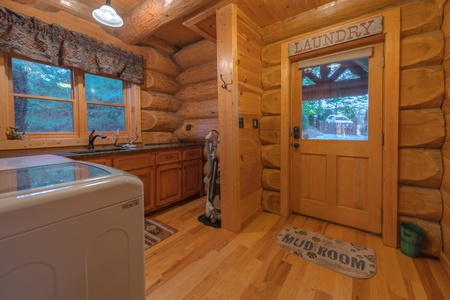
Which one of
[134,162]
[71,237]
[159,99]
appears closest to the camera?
[71,237]

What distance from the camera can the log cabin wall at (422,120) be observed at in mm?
1719

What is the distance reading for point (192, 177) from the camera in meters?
3.20

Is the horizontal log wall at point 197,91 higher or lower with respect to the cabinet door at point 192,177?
higher

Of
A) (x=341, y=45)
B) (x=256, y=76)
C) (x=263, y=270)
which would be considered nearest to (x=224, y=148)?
(x=256, y=76)

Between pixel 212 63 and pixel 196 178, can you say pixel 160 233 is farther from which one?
→ pixel 212 63

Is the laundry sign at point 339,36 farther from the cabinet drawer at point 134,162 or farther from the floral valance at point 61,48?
the floral valance at point 61,48

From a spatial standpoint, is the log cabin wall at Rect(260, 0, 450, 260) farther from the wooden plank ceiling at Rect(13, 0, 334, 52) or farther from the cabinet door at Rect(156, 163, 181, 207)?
the cabinet door at Rect(156, 163, 181, 207)

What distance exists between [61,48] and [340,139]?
327 cm

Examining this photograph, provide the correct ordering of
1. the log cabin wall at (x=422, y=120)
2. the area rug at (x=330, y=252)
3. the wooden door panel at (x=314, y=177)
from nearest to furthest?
1. the area rug at (x=330, y=252)
2. the log cabin wall at (x=422, y=120)
3. the wooden door panel at (x=314, y=177)

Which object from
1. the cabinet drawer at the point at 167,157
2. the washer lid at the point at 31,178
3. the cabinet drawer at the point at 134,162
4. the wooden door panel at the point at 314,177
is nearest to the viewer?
the washer lid at the point at 31,178

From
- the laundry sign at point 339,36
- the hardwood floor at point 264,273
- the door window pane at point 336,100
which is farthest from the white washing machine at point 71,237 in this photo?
the laundry sign at point 339,36

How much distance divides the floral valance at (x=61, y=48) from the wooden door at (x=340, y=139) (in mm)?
2321

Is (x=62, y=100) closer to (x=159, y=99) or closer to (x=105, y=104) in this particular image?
(x=105, y=104)

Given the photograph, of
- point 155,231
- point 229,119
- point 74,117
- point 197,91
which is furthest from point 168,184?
point 197,91
